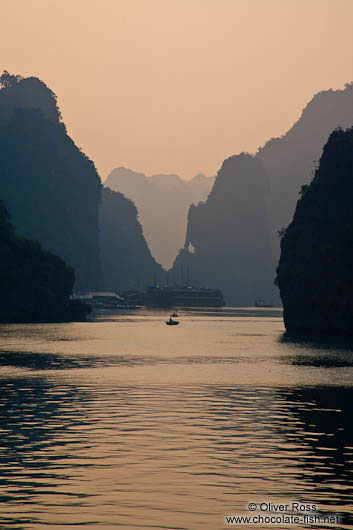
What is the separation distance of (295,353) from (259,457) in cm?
7474

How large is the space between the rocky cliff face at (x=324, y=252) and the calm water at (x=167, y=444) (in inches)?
2901

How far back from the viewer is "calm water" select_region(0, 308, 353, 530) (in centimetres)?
2708

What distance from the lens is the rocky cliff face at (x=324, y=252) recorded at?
155375mm

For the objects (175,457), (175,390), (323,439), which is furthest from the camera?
(175,390)

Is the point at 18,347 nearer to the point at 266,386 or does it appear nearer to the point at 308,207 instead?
the point at 266,386

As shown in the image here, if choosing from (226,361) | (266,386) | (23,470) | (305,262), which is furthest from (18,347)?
(23,470)

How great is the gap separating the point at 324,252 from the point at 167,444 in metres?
123

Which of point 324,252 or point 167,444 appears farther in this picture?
point 324,252

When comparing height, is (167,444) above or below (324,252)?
below

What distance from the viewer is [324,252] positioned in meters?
158

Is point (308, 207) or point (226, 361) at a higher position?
point (308, 207)

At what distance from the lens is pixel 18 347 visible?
11331 cm

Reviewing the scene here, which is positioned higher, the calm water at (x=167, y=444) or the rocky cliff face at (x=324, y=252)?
the rocky cliff face at (x=324, y=252)

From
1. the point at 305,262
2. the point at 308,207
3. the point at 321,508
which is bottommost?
the point at 321,508
